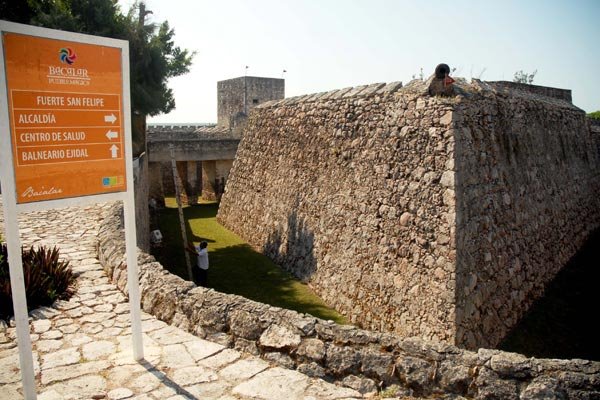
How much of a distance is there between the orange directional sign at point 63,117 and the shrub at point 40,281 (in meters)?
2.19

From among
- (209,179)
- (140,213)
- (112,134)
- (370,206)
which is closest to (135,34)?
(140,213)

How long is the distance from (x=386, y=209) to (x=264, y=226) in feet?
21.3

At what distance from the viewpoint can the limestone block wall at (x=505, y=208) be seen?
700cm

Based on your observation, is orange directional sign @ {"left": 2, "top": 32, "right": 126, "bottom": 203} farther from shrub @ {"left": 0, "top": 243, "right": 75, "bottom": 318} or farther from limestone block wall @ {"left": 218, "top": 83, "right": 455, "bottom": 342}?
limestone block wall @ {"left": 218, "top": 83, "right": 455, "bottom": 342}

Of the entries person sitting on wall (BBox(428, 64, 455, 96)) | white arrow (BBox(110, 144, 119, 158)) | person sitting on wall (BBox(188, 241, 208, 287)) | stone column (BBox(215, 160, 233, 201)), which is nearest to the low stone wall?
white arrow (BBox(110, 144, 119, 158))

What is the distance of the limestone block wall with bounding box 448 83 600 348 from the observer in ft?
23.0

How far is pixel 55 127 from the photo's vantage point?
3.46 m

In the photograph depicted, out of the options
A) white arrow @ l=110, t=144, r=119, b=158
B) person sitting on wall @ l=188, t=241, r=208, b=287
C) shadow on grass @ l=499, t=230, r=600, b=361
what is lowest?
shadow on grass @ l=499, t=230, r=600, b=361

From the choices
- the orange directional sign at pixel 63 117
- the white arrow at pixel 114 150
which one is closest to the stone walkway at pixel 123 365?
the orange directional sign at pixel 63 117

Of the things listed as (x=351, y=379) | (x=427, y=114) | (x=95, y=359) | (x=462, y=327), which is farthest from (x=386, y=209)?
(x=95, y=359)

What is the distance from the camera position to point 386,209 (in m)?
Answer: 8.29

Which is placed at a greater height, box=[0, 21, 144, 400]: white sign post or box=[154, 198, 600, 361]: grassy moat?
box=[0, 21, 144, 400]: white sign post

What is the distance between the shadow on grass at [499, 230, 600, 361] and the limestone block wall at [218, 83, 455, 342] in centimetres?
195

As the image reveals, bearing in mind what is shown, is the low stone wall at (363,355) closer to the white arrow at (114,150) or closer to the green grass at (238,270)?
the white arrow at (114,150)
